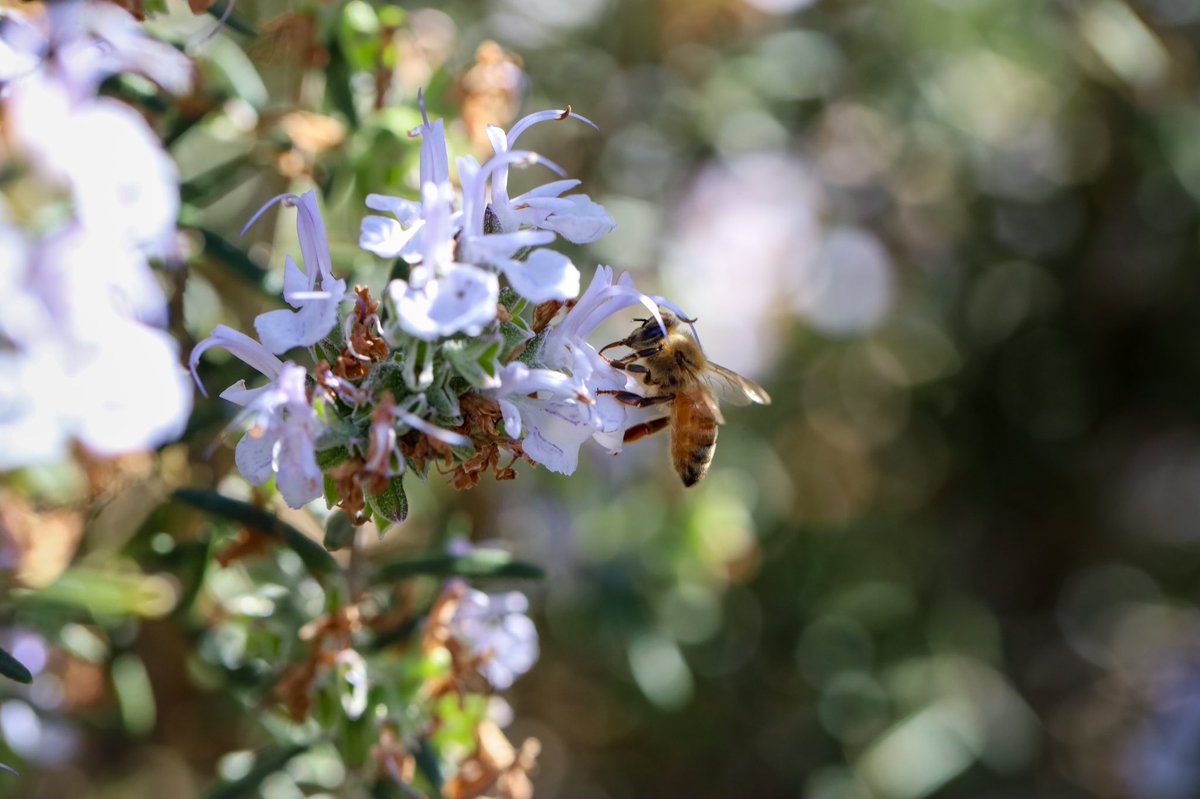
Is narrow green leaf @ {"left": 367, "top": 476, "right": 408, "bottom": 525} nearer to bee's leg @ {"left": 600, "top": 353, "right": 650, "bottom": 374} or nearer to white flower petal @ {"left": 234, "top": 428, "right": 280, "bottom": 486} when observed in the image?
white flower petal @ {"left": 234, "top": 428, "right": 280, "bottom": 486}

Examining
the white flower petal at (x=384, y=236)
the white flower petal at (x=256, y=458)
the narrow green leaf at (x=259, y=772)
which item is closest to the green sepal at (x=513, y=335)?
the white flower petal at (x=384, y=236)

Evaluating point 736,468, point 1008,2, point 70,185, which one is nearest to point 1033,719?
point 736,468

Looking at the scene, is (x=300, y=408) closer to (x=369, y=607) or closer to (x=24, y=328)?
(x=369, y=607)

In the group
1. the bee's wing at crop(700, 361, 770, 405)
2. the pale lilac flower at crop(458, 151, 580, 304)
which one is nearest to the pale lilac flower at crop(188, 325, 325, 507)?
the pale lilac flower at crop(458, 151, 580, 304)

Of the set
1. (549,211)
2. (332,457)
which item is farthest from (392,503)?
(549,211)

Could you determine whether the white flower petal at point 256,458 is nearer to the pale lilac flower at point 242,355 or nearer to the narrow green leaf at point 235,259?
the pale lilac flower at point 242,355

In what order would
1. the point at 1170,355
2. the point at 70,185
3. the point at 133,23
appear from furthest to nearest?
the point at 1170,355 < the point at 70,185 < the point at 133,23
